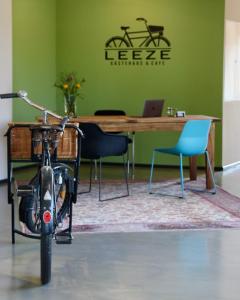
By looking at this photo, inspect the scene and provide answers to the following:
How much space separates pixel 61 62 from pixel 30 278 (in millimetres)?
6077

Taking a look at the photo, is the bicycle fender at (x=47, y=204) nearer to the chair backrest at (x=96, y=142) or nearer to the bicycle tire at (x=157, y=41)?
the chair backrest at (x=96, y=142)

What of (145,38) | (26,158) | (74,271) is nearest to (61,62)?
(145,38)

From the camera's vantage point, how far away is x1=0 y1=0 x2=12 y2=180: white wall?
683 cm

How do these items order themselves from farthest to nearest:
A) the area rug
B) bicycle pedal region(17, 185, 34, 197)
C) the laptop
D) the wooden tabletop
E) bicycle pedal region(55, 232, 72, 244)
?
the laptop, the wooden tabletop, the area rug, bicycle pedal region(55, 232, 72, 244), bicycle pedal region(17, 185, 34, 197)

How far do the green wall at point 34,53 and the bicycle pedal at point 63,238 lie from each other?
442 cm

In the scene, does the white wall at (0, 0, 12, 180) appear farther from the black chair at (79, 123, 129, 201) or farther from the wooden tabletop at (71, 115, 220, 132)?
the black chair at (79, 123, 129, 201)

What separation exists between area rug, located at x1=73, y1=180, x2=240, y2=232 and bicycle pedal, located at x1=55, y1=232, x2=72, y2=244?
0.71 metres

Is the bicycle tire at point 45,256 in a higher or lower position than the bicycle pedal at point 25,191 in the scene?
lower

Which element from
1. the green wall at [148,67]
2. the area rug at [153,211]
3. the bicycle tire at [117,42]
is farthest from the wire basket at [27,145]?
the bicycle tire at [117,42]

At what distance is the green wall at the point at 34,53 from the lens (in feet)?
26.1

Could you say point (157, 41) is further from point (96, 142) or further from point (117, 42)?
point (96, 142)

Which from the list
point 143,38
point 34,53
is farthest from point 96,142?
point 143,38

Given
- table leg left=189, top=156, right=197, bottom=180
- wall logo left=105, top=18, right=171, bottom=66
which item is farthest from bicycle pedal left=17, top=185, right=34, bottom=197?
wall logo left=105, top=18, right=171, bottom=66

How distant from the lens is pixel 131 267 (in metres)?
3.54
